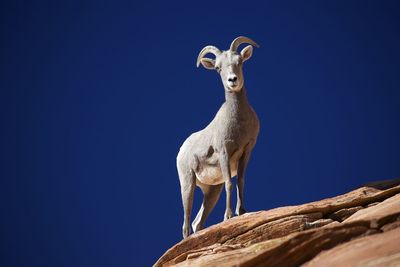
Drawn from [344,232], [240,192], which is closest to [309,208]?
[240,192]

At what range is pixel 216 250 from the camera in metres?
7.27

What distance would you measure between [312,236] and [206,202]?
5.02 m

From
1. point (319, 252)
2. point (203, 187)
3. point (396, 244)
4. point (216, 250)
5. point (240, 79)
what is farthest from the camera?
point (203, 187)

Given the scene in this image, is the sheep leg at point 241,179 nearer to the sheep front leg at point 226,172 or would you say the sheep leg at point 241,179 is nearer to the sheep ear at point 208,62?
the sheep front leg at point 226,172

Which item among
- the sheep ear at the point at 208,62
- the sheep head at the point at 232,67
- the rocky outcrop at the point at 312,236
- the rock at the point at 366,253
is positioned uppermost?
the sheep ear at the point at 208,62

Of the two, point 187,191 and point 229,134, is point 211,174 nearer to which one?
point 187,191

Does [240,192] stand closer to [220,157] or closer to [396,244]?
[220,157]

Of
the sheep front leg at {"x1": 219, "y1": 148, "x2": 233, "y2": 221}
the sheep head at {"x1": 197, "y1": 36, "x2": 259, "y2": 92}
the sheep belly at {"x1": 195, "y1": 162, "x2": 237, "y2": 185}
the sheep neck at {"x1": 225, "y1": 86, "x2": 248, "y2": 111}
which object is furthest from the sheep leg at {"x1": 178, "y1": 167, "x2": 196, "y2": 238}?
the sheep head at {"x1": 197, "y1": 36, "x2": 259, "y2": 92}

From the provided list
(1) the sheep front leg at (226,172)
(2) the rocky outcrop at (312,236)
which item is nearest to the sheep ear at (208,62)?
(1) the sheep front leg at (226,172)

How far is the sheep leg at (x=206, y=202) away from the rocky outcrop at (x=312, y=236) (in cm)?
213

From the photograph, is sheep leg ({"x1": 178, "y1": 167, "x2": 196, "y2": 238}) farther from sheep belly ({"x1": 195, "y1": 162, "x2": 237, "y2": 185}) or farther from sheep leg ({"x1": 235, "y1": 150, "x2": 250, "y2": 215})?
sheep leg ({"x1": 235, "y1": 150, "x2": 250, "y2": 215})

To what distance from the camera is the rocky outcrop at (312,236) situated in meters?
5.02

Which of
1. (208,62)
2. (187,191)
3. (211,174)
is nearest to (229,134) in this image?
(211,174)

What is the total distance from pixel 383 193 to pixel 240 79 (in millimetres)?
2761
